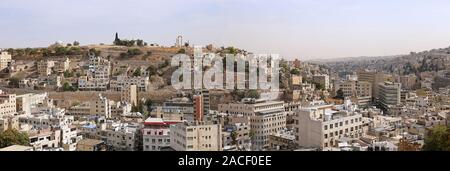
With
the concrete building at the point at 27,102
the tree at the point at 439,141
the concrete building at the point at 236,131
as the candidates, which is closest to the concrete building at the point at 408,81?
the concrete building at the point at 236,131

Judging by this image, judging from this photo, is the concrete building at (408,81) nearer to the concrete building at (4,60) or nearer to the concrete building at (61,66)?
the concrete building at (61,66)

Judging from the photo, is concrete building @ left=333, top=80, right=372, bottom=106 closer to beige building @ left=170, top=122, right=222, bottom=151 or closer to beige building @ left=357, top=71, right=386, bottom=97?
beige building @ left=357, top=71, right=386, bottom=97

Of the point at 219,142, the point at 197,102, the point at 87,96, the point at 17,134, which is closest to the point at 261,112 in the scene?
the point at 197,102

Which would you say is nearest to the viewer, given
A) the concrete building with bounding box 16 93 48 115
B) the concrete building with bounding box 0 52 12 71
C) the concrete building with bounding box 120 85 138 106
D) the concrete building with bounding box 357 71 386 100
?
the concrete building with bounding box 16 93 48 115

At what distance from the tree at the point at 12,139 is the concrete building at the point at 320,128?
2.90 meters

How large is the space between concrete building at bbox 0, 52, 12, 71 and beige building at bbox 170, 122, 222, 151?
40.4ft

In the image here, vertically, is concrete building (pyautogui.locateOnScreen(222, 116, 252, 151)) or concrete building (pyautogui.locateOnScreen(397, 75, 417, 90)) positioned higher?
concrete building (pyautogui.locateOnScreen(397, 75, 417, 90))

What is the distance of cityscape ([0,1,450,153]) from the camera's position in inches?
194

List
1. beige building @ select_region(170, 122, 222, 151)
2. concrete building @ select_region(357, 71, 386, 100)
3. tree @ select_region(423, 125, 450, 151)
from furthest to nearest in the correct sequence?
1. concrete building @ select_region(357, 71, 386, 100)
2. beige building @ select_region(170, 122, 222, 151)
3. tree @ select_region(423, 125, 450, 151)

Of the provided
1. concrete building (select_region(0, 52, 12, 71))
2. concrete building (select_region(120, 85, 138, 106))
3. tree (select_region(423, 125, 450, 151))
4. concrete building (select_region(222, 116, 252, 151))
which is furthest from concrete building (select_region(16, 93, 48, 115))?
tree (select_region(423, 125, 450, 151))

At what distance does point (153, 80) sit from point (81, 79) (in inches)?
72.8

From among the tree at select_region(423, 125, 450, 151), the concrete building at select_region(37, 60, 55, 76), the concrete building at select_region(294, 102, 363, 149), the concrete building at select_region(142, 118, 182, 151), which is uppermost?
the concrete building at select_region(37, 60, 55, 76)

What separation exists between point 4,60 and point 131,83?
5952mm
